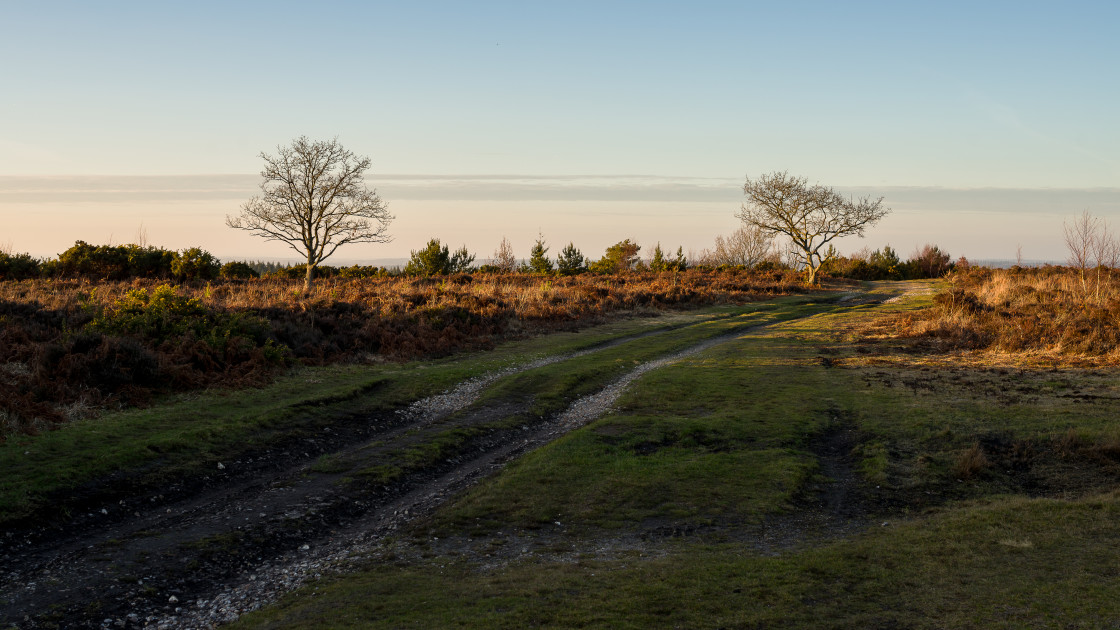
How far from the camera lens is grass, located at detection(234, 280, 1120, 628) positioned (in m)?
6.22

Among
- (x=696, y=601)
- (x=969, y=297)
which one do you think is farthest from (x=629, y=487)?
(x=969, y=297)

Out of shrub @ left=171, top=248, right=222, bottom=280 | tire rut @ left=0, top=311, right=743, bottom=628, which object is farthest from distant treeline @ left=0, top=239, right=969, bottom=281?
tire rut @ left=0, top=311, right=743, bottom=628

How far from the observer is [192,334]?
18.5 metres

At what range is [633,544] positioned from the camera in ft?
27.7

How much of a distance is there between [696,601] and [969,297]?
32379 millimetres

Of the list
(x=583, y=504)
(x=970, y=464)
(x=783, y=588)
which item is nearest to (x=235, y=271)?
(x=583, y=504)

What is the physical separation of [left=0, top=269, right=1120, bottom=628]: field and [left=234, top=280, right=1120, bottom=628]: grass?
4 centimetres

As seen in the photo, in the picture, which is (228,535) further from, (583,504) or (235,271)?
(235,271)

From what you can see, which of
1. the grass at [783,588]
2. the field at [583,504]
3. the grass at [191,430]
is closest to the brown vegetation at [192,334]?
the grass at [191,430]

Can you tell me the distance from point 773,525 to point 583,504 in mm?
2678

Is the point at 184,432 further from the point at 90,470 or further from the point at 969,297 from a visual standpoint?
the point at 969,297

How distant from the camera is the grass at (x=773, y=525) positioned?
6.22 m

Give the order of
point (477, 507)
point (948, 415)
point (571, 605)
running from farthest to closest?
1. point (948, 415)
2. point (477, 507)
3. point (571, 605)

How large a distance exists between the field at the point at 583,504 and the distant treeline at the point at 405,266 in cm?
2919
